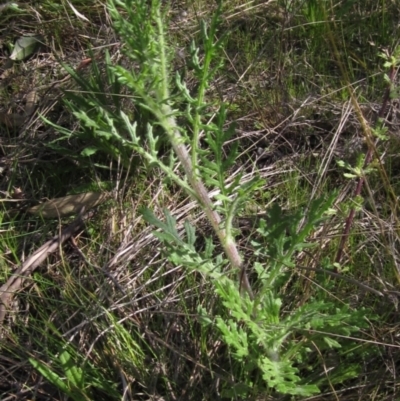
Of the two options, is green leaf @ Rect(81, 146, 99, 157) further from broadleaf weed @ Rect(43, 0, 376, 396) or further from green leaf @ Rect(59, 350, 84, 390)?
green leaf @ Rect(59, 350, 84, 390)

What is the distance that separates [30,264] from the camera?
→ 2.24 meters

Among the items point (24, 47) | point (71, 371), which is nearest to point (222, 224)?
point (71, 371)

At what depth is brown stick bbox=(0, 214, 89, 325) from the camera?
2.17 m

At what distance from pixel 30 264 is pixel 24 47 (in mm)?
1080

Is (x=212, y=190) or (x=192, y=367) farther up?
(x=212, y=190)

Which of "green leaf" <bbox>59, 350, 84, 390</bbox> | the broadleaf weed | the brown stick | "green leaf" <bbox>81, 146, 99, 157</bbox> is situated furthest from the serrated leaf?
"green leaf" <bbox>59, 350, 84, 390</bbox>

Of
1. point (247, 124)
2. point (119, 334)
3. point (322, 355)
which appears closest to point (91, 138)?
point (247, 124)

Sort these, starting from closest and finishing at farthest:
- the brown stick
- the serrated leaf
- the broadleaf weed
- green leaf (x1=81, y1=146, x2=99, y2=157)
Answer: the broadleaf weed → the brown stick → green leaf (x1=81, y1=146, x2=99, y2=157) → the serrated leaf

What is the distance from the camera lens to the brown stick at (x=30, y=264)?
2.17 m

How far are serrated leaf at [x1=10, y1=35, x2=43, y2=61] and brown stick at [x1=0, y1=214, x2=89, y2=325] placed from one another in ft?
2.98

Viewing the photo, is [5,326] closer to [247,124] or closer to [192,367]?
[192,367]

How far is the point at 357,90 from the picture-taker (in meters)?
2.51

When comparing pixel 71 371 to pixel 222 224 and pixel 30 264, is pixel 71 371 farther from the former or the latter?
pixel 222 224

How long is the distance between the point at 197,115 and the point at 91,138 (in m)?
0.94
